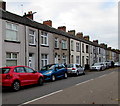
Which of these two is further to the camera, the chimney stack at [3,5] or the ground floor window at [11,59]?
the chimney stack at [3,5]

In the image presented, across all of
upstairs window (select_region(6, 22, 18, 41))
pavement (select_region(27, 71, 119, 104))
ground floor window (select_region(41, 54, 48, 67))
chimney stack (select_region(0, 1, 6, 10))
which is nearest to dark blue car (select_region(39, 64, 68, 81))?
upstairs window (select_region(6, 22, 18, 41))

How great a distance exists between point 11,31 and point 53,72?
19.4ft

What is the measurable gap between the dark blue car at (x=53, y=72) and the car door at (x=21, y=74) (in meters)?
4.23

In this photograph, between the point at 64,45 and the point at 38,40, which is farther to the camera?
the point at 64,45

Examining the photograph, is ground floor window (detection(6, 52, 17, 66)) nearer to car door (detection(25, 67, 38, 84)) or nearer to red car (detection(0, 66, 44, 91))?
car door (detection(25, 67, 38, 84))

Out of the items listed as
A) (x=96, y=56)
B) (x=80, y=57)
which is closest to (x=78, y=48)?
(x=80, y=57)

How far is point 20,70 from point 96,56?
Answer: 37475mm

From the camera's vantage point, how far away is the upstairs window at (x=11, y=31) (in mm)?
17316

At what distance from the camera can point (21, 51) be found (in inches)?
736

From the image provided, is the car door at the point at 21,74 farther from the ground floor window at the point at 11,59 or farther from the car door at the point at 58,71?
the ground floor window at the point at 11,59

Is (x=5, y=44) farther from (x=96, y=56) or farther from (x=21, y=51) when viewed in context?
(x=96, y=56)

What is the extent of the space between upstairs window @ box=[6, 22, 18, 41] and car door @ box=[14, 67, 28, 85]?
644cm

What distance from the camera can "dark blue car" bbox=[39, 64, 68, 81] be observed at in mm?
16016

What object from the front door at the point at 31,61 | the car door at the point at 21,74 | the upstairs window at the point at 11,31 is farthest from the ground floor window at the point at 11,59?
the car door at the point at 21,74
